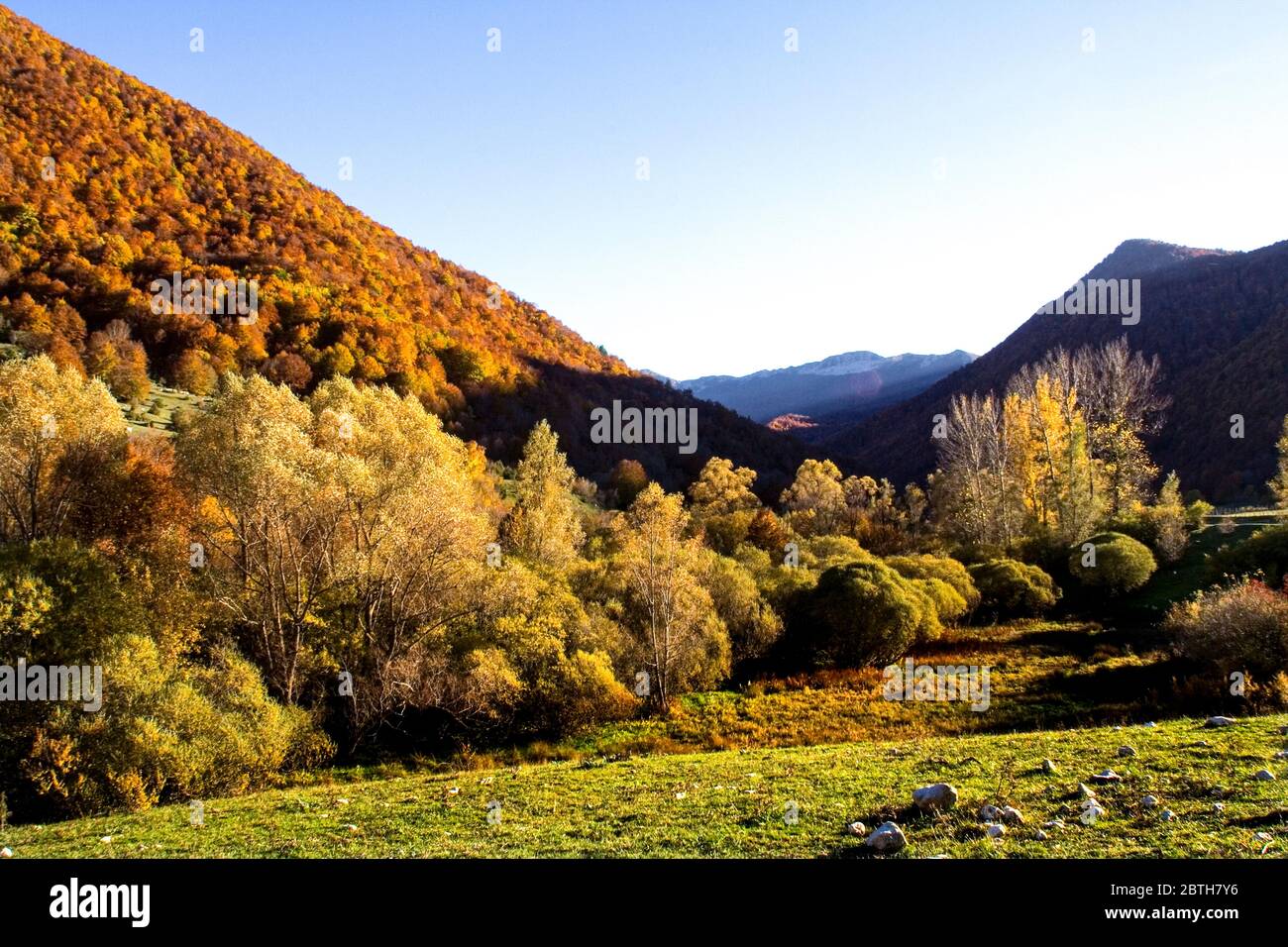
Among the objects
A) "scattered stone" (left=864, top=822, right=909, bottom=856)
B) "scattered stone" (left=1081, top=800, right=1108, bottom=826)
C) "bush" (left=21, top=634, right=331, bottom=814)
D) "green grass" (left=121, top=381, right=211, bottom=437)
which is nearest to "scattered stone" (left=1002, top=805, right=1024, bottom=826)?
"scattered stone" (left=1081, top=800, right=1108, bottom=826)

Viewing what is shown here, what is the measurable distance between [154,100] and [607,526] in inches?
4130

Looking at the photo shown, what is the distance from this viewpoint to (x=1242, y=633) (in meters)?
23.4

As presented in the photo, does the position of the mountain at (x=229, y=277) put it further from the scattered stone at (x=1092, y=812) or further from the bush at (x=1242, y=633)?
the bush at (x=1242, y=633)

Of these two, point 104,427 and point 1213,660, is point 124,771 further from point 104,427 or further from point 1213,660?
point 1213,660

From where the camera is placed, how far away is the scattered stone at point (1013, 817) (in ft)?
26.1

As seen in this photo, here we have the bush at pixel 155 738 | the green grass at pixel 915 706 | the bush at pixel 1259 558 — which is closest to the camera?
the bush at pixel 155 738

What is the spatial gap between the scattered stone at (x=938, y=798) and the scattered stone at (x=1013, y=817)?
72cm

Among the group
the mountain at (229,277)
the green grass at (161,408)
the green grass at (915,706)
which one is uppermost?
the mountain at (229,277)

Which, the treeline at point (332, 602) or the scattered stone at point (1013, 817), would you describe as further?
the treeline at point (332, 602)

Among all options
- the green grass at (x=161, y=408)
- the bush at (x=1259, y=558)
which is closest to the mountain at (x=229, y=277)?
the green grass at (x=161, y=408)

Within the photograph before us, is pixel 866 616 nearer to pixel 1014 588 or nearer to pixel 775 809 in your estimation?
pixel 1014 588

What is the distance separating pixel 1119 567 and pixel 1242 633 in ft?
59.9

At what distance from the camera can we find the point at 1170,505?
4809 cm

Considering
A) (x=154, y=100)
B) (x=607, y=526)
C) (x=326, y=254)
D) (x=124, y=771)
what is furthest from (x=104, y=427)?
(x=154, y=100)
